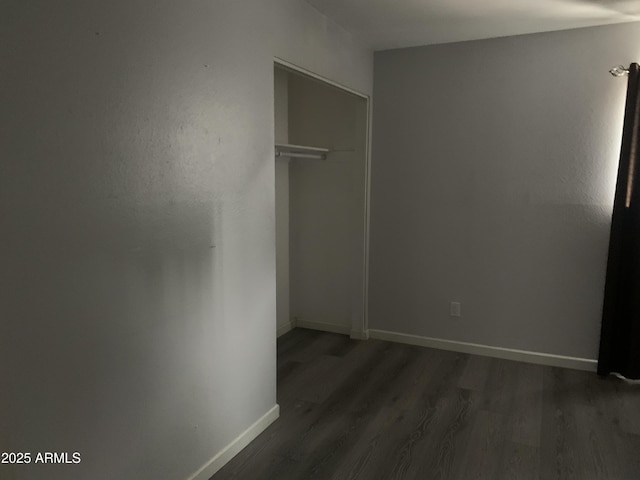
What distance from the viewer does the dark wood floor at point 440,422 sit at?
2395 mm

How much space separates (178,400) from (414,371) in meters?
2.01

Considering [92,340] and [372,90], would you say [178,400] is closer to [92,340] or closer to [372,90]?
[92,340]

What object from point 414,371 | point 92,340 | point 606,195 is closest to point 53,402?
point 92,340

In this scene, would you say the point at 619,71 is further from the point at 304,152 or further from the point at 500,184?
the point at 304,152

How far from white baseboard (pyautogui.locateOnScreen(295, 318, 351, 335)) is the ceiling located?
2490mm

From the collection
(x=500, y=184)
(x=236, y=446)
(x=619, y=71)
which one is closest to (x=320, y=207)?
(x=500, y=184)

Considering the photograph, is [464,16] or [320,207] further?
[320,207]

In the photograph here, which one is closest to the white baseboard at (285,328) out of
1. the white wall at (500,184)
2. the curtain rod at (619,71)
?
the white wall at (500,184)

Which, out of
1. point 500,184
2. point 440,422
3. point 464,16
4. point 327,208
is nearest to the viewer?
point 440,422

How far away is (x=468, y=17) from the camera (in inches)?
124

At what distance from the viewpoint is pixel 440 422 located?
2830 millimetres

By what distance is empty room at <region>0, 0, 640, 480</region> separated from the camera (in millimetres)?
1534

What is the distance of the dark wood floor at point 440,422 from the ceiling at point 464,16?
249cm

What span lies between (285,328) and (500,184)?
2272 mm
